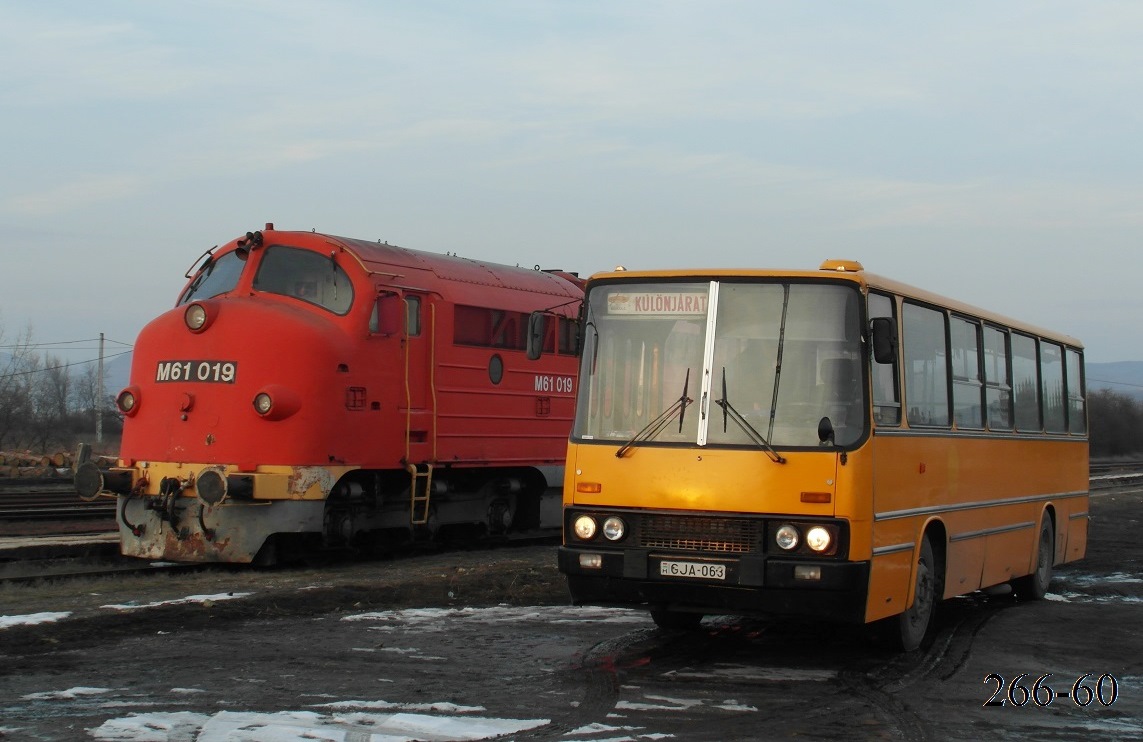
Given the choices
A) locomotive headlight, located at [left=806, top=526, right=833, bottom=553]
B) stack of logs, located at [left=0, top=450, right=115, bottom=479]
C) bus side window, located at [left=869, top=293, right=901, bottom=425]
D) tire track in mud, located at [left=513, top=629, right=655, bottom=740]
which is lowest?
tire track in mud, located at [left=513, top=629, right=655, bottom=740]

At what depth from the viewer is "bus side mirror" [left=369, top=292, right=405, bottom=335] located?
50.9 ft

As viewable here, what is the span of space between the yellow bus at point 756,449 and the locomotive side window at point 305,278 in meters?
6.15

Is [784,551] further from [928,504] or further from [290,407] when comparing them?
[290,407]

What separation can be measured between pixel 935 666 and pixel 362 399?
25.2 feet

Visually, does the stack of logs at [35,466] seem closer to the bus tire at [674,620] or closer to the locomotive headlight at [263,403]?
the locomotive headlight at [263,403]

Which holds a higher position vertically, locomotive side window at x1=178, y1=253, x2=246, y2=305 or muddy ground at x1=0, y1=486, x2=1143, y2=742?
locomotive side window at x1=178, y1=253, x2=246, y2=305

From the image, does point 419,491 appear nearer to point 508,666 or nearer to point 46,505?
point 508,666

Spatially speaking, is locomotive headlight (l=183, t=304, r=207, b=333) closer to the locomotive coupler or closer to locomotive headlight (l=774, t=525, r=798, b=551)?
the locomotive coupler

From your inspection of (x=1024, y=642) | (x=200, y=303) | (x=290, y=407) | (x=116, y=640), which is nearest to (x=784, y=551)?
(x=1024, y=642)

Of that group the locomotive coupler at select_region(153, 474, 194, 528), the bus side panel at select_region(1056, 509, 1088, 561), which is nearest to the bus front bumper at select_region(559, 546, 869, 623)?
the locomotive coupler at select_region(153, 474, 194, 528)

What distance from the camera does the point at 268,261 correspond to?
1569 centimetres

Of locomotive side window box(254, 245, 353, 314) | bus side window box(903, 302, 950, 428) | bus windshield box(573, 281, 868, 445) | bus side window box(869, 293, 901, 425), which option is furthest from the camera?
locomotive side window box(254, 245, 353, 314)

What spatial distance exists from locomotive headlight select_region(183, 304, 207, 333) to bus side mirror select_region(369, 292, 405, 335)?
5.92 ft

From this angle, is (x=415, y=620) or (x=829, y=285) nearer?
(x=829, y=285)
